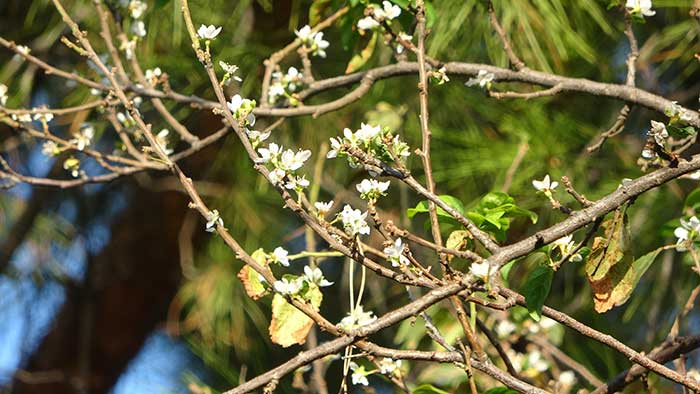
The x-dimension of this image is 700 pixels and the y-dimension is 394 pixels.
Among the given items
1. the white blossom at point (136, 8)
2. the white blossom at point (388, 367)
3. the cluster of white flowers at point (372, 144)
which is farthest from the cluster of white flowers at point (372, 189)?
the white blossom at point (136, 8)

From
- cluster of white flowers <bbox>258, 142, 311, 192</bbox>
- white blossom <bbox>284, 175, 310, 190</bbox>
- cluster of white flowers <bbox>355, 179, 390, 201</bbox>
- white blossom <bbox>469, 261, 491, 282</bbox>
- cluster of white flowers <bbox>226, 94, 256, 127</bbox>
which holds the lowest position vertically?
white blossom <bbox>469, 261, 491, 282</bbox>

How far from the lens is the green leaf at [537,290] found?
506mm

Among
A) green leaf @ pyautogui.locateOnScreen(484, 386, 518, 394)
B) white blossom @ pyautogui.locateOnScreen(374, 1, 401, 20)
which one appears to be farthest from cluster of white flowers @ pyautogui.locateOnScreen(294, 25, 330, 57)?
green leaf @ pyautogui.locateOnScreen(484, 386, 518, 394)

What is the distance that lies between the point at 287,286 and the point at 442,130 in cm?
72

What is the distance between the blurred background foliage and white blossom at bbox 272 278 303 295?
0.34m

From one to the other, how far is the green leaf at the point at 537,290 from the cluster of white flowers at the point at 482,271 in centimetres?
7

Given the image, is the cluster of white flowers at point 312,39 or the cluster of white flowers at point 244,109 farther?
the cluster of white flowers at point 312,39

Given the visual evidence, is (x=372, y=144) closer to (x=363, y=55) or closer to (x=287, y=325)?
(x=287, y=325)

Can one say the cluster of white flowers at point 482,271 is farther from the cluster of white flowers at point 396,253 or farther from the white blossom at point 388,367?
the white blossom at point 388,367

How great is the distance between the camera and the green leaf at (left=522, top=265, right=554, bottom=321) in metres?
0.51

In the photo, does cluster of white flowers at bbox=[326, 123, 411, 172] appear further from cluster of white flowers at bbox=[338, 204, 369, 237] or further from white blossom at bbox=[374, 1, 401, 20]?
white blossom at bbox=[374, 1, 401, 20]

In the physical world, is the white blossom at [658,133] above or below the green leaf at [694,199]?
below

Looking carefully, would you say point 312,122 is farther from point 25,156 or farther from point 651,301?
point 25,156

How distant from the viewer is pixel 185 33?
4.32 feet
